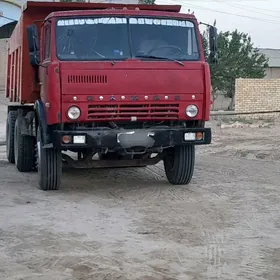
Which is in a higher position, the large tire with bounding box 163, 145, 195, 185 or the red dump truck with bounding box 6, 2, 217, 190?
the red dump truck with bounding box 6, 2, 217, 190

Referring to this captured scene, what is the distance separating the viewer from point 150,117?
9.09m

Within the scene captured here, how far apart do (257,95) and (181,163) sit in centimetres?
1589

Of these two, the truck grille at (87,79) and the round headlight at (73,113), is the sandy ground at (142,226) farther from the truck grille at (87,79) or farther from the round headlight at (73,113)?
the truck grille at (87,79)

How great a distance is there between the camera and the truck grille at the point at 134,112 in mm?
8930

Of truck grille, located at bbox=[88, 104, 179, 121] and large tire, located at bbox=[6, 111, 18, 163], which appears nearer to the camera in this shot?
truck grille, located at bbox=[88, 104, 179, 121]

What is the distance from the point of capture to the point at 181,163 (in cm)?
1010

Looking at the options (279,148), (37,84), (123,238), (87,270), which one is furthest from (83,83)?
(279,148)

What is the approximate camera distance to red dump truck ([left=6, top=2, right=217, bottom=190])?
29.2 ft

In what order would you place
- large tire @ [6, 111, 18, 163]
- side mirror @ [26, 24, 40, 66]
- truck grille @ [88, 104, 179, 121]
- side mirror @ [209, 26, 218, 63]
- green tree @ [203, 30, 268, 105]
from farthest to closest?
green tree @ [203, 30, 268, 105]
large tire @ [6, 111, 18, 163]
side mirror @ [209, 26, 218, 63]
side mirror @ [26, 24, 40, 66]
truck grille @ [88, 104, 179, 121]

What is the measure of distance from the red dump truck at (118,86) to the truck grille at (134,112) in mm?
14

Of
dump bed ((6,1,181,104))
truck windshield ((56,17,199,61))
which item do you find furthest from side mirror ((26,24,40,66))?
dump bed ((6,1,181,104))

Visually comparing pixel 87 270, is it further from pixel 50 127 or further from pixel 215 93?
pixel 215 93

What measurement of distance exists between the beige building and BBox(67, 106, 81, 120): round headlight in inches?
1951

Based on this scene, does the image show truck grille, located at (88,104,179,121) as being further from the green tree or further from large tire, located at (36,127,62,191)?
the green tree
